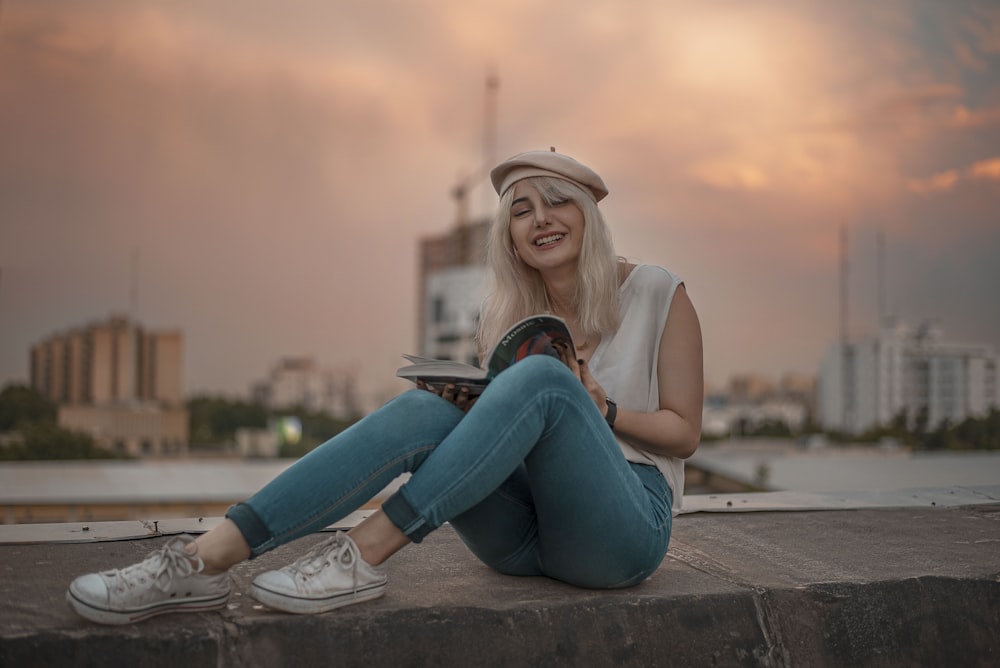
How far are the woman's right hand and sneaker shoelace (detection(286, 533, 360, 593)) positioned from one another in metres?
0.37

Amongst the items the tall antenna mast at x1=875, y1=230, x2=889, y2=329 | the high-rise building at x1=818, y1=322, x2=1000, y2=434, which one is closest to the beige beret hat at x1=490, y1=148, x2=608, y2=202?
the tall antenna mast at x1=875, y1=230, x2=889, y2=329

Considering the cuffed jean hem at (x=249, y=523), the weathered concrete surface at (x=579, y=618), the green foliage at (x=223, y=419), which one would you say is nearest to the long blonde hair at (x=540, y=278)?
the weathered concrete surface at (x=579, y=618)

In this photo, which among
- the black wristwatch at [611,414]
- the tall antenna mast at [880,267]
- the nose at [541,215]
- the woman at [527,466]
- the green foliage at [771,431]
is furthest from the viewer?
the green foliage at [771,431]

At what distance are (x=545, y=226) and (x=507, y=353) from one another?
526mm

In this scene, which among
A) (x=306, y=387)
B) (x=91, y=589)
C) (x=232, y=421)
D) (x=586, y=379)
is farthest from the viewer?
(x=306, y=387)

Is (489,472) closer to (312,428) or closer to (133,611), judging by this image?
(133,611)

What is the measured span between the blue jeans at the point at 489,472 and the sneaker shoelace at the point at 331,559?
0.05 m

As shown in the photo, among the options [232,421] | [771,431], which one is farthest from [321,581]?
[232,421]

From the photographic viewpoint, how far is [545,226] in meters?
2.56

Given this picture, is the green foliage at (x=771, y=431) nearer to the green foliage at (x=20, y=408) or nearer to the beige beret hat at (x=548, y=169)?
the green foliage at (x=20, y=408)

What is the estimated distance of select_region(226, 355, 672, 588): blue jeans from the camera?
1958mm

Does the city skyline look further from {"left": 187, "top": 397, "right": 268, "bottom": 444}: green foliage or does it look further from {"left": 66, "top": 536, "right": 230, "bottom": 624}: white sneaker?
{"left": 66, "top": 536, "right": 230, "bottom": 624}: white sneaker

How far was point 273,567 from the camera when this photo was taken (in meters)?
2.49

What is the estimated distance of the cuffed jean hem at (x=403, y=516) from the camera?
1.98 m
